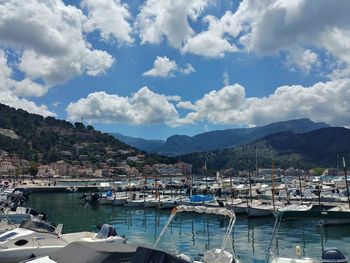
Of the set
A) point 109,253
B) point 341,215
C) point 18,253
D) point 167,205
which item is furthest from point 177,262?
point 167,205

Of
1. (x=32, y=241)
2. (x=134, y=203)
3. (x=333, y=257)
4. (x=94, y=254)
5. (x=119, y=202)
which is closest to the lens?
(x=94, y=254)

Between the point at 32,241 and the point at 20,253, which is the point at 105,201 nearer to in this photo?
the point at 32,241

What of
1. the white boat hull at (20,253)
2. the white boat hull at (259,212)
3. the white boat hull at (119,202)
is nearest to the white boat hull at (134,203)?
the white boat hull at (119,202)

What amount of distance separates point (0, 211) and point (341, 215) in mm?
36487

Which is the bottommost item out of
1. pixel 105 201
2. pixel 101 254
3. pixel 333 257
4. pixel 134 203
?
pixel 134 203

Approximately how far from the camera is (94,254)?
1434cm

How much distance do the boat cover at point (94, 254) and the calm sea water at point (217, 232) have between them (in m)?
9.19

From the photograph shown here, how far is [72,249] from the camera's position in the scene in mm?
15336

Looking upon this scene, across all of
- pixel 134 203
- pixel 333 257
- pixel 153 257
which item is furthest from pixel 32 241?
pixel 134 203

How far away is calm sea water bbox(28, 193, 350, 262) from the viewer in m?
33.2

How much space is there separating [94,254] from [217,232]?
31538 mm

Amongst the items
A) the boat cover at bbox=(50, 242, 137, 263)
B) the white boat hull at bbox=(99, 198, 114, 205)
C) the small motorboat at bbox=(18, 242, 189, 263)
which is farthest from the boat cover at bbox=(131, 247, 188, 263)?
the white boat hull at bbox=(99, 198, 114, 205)

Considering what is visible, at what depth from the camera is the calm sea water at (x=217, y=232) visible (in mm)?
33188

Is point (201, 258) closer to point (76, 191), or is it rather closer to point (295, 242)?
point (295, 242)
